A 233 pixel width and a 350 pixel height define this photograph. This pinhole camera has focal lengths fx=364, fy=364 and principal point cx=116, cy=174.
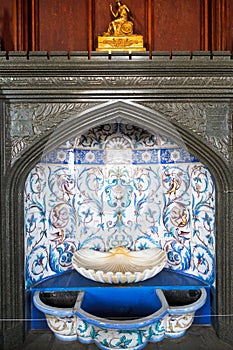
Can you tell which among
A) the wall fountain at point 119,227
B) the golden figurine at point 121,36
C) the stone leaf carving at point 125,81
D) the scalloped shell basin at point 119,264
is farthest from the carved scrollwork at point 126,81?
the scalloped shell basin at point 119,264

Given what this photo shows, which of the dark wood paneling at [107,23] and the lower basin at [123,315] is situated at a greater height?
the dark wood paneling at [107,23]

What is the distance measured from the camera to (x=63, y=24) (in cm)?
195

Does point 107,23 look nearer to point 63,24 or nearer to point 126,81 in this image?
point 63,24

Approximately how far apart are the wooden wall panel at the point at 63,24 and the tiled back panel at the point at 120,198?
49 cm

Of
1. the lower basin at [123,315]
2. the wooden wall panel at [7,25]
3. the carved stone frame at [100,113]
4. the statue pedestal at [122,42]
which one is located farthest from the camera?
the wooden wall panel at [7,25]

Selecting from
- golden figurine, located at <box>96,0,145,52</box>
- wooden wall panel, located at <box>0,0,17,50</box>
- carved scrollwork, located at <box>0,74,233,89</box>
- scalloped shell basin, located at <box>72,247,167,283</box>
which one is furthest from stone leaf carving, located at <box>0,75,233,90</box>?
scalloped shell basin, located at <box>72,247,167,283</box>

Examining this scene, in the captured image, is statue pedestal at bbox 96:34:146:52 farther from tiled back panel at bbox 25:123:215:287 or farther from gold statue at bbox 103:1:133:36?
tiled back panel at bbox 25:123:215:287

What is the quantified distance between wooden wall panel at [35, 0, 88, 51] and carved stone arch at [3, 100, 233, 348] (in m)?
0.64

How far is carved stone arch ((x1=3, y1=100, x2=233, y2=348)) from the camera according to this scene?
1.47m

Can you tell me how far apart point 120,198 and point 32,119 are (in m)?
0.73

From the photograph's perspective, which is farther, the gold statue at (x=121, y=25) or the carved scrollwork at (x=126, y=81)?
the gold statue at (x=121, y=25)

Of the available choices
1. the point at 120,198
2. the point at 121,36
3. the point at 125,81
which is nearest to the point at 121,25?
the point at 121,36

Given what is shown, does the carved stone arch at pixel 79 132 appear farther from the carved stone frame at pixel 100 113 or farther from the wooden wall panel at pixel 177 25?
the wooden wall panel at pixel 177 25

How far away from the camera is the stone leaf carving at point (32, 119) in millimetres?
1479
